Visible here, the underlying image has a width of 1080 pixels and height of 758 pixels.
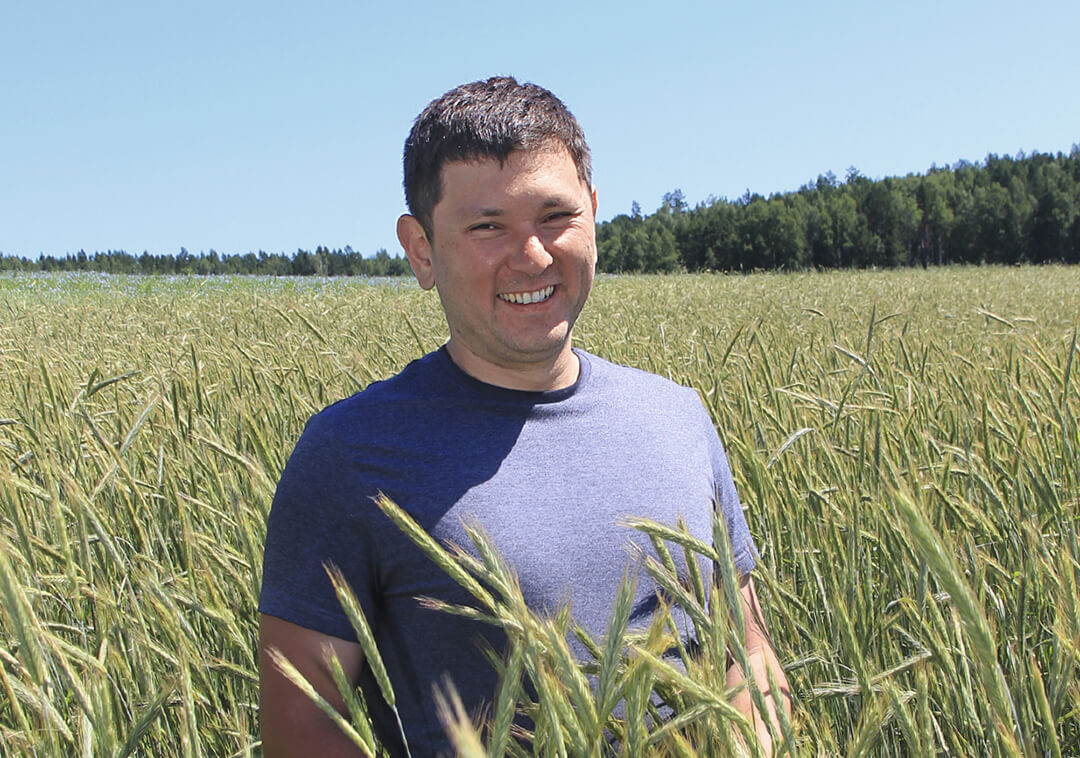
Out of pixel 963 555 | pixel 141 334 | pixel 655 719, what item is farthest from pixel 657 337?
pixel 655 719

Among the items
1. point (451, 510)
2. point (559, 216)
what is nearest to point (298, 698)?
point (451, 510)

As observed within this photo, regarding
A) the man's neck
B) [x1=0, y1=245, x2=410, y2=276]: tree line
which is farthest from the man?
[x1=0, y1=245, x2=410, y2=276]: tree line

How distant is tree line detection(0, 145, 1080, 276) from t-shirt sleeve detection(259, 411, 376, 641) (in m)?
56.2

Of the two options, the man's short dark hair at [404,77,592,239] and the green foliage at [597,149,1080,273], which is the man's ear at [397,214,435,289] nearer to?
the man's short dark hair at [404,77,592,239]

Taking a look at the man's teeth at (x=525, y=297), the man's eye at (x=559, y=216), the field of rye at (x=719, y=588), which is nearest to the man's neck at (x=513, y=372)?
the man's teeth at (x=525, y=297)

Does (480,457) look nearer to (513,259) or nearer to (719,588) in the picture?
(513,259)

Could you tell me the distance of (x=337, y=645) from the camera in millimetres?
1156

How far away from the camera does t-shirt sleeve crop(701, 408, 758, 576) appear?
135 cm

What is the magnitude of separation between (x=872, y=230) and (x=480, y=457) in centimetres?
7476

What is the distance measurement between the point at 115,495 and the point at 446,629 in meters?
1.02

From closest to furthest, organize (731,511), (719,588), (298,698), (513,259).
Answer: (719,588)
(298,698)
(513,259)
(731,511)

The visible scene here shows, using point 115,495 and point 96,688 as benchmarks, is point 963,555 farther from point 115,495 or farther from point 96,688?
point 115,495

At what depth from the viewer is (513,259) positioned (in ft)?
4.37

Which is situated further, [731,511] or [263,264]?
[263,264]
